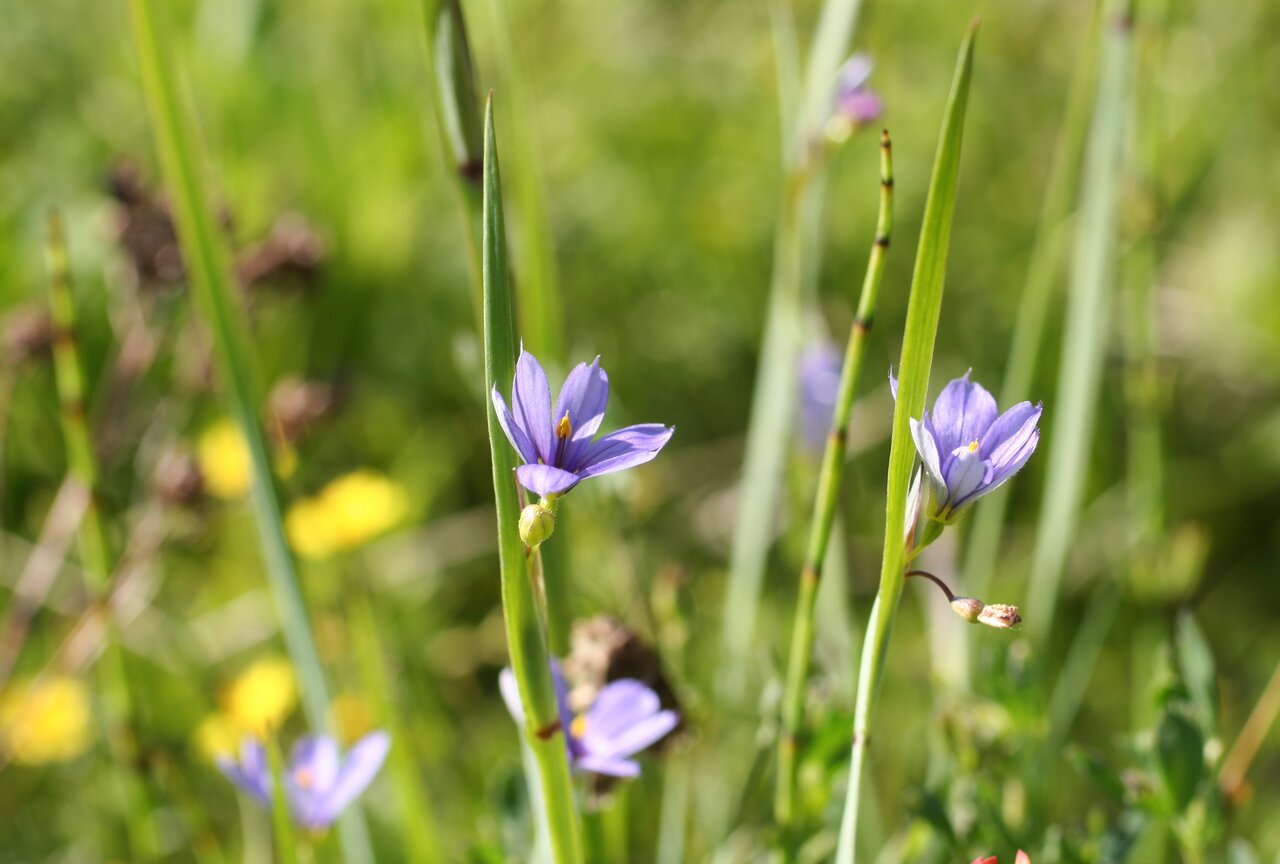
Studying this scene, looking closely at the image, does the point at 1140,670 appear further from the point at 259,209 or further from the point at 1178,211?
the point at 259,209

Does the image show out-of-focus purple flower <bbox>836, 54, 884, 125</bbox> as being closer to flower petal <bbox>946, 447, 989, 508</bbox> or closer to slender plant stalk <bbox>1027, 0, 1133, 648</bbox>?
slender plant stalk <bbox>1027, 0, 1133, 648</bbox>

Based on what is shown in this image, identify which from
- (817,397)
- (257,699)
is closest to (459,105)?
(817,397)

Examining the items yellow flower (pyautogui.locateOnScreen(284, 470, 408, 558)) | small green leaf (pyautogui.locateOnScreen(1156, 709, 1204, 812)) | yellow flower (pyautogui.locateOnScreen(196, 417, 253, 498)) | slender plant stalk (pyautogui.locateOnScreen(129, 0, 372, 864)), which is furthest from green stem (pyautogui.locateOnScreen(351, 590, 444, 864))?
yellow flower (pyautogui.locateOnScreen(196, 417, 253, 498))

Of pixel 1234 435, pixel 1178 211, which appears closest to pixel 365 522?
pixel 1234 435

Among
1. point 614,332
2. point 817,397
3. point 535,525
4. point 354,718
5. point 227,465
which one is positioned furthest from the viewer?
point 614,332

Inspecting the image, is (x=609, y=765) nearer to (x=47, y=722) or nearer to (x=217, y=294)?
(x=217, y=294)

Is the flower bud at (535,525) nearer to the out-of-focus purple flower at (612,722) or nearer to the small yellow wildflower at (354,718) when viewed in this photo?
the out-of-focus purple flower at (612,722)

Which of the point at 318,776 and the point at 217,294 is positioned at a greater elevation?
the point at 217,294

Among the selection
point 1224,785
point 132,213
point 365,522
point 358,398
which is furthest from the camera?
point 358,398
